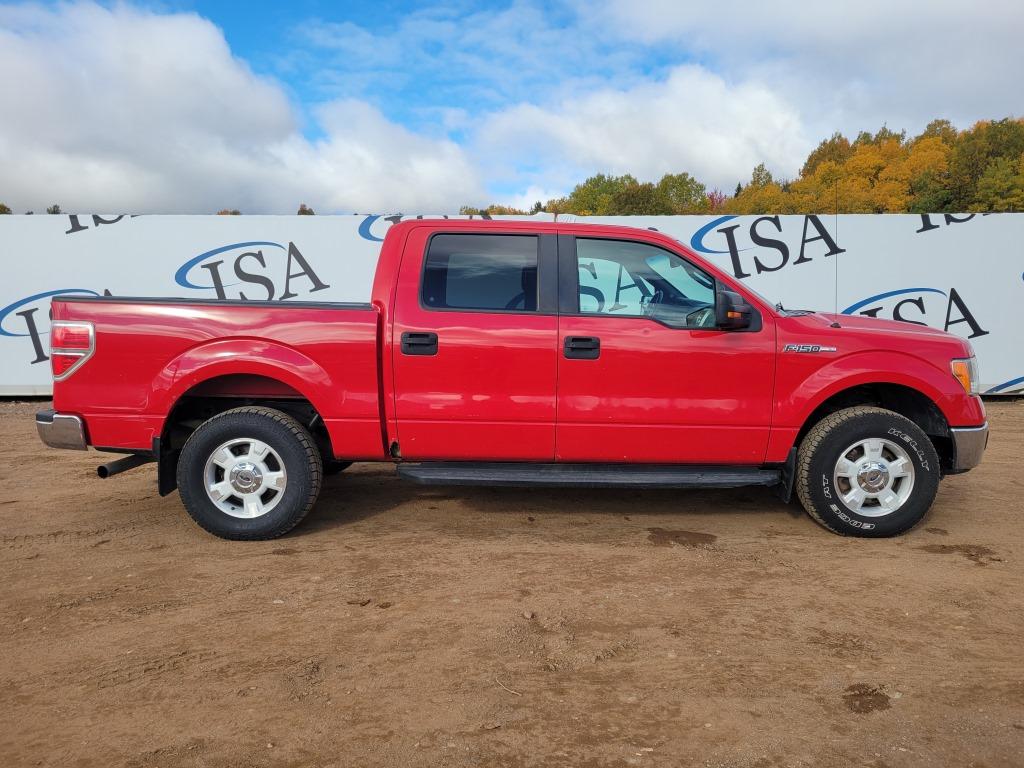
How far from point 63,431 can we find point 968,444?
17.6 ft

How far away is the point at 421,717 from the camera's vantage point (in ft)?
7.93

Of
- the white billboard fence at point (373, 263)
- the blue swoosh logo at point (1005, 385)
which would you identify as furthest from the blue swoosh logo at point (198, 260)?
the blue swoosh logo at point (1005, 385)

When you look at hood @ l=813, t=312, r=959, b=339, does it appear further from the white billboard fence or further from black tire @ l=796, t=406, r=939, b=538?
→ the white billboard fence

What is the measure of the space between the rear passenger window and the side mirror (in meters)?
1.06

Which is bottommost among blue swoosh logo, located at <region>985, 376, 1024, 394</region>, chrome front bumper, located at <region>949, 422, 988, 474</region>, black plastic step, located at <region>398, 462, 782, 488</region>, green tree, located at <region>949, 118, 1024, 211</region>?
blue swoosh logo, located at <region>985, 376, 1024, 394</region>

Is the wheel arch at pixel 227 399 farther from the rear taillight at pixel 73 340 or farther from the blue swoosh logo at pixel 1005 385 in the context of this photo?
the blue swoosh logo at pixel 1005 385

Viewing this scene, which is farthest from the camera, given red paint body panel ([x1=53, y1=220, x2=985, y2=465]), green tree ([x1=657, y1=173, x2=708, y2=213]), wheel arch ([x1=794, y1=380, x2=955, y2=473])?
green tree ([x1=657, y1=173, x2=708, y2=213])

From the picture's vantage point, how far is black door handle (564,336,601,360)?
13.4 feet

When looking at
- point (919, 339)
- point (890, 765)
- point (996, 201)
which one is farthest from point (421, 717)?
point (996, 201)

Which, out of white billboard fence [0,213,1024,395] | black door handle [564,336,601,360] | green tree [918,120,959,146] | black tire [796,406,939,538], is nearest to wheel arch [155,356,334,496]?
black door handle [564,336,601,360]

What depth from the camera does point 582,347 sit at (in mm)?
4090

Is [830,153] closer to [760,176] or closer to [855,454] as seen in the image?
[760,176]

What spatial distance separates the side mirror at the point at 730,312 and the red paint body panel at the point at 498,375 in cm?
10

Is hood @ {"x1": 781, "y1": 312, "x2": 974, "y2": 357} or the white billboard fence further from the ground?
the white billboard fence
